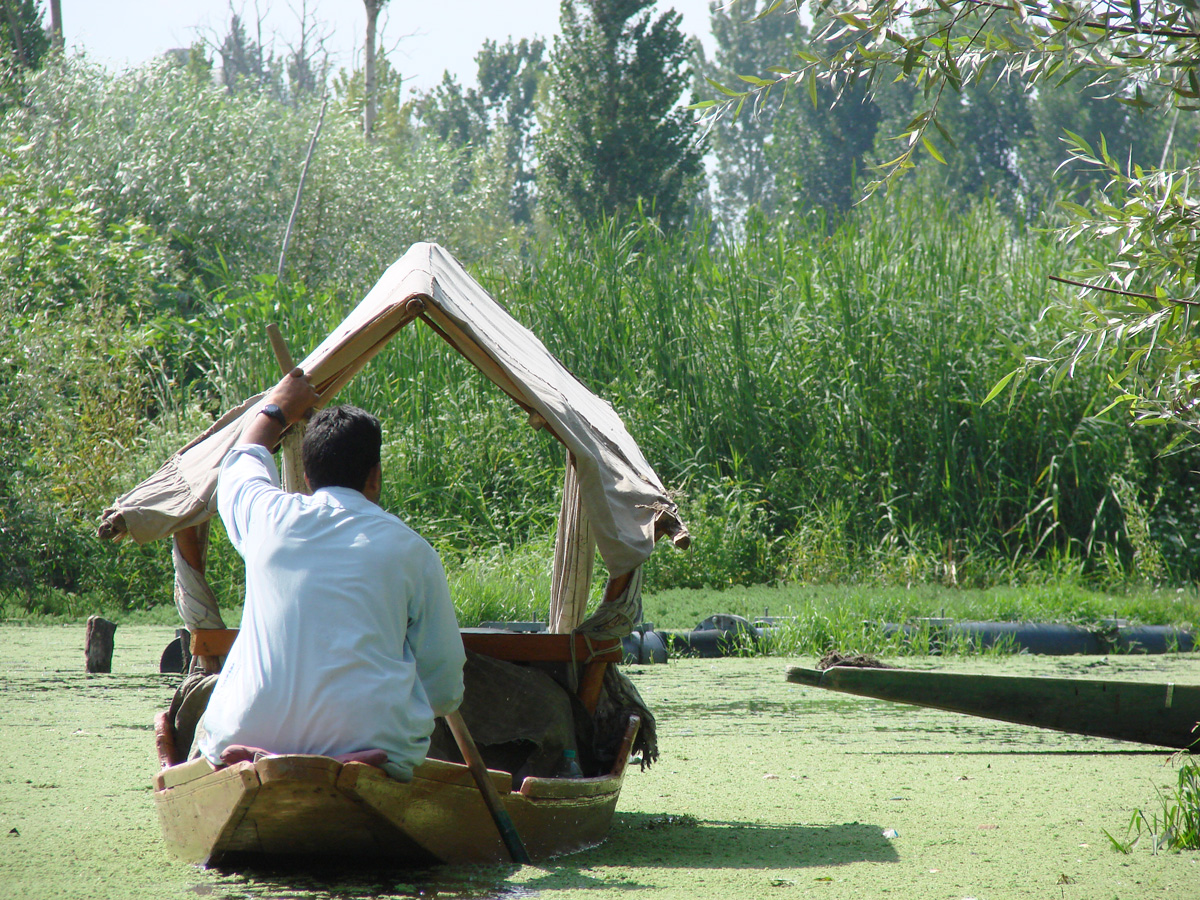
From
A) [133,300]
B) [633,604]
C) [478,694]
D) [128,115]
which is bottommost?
[478,694]

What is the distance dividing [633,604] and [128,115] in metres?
16.9

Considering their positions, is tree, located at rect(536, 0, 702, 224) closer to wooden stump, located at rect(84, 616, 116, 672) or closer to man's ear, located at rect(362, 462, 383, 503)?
wooden stump, located at rect(84, 616, 116, 672)

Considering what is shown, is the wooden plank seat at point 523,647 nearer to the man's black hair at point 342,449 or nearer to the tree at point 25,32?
the man's black hair at point 342,449

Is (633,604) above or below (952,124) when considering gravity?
below

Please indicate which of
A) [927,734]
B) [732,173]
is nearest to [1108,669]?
[927,734]

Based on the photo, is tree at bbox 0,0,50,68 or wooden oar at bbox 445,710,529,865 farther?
tree at bbox 0,0,50,68

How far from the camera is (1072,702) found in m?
4.29

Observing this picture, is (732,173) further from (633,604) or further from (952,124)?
(633,604)

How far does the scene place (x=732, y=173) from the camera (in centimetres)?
5503

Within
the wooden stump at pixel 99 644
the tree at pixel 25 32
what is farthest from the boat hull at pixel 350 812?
the tree at pixel 25 32

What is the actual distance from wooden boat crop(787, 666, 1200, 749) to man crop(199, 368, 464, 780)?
75.0 inches

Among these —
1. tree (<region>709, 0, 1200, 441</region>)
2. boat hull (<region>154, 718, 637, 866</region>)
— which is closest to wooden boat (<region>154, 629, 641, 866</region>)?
boat hull (<region>154, 718, 637, 866</region>)

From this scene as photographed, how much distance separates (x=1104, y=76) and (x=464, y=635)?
8.10ft

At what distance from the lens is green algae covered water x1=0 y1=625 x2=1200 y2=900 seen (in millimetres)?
2816
